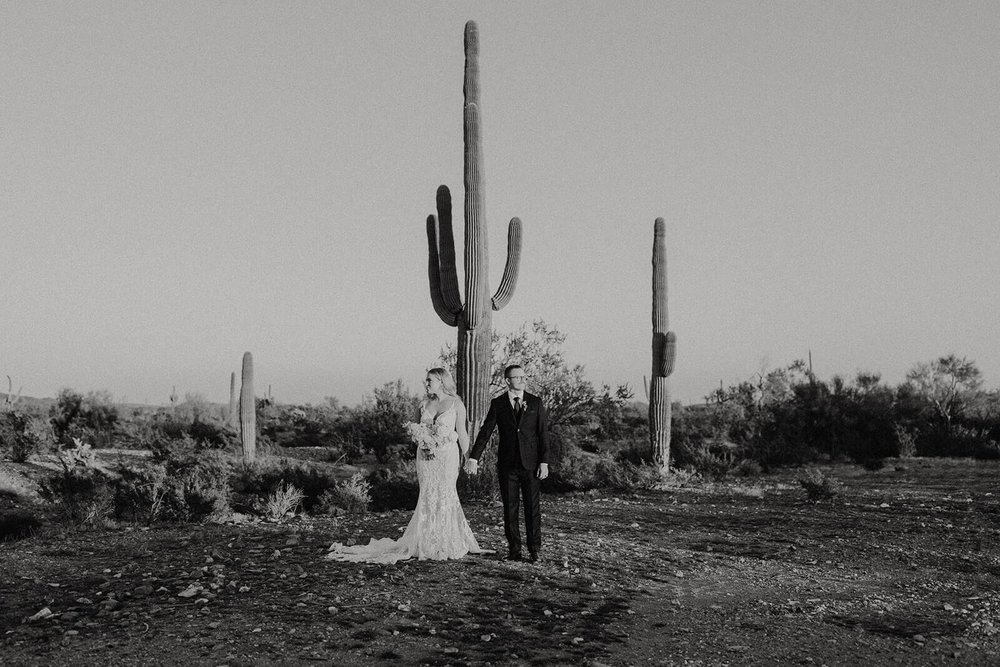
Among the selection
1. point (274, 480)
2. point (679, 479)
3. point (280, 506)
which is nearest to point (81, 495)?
point (280, 506)

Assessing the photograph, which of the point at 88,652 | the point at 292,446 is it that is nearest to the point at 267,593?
the point at 88,652

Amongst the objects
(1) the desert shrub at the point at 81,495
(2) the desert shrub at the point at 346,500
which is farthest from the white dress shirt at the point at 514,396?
(1) the desert shrub at the point at 81,495

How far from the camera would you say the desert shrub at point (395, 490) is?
15227mm

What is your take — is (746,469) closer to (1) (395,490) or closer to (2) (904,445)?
(2) (904,445)

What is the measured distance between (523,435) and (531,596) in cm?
167

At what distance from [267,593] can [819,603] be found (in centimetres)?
464

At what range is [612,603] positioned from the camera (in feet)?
24.3

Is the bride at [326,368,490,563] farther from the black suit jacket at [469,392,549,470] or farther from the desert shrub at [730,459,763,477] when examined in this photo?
the desert shrub at [730,459,763,477]

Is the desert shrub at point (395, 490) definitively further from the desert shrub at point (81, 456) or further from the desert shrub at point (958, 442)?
the desert shrub at point (958, 442)

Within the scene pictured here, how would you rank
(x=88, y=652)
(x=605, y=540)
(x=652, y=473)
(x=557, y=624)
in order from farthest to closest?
(x=652, y=473), (x=605, y=540), (x=557, y=624), (x=88, y=652)

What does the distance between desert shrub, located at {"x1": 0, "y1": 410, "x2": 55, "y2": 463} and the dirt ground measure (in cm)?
781

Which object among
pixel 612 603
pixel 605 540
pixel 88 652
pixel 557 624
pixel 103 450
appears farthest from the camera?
pixel 103 450

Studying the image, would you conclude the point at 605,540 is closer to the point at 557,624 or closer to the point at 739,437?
the point at 557,624

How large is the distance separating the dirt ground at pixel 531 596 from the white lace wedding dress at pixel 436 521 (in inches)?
12.2
